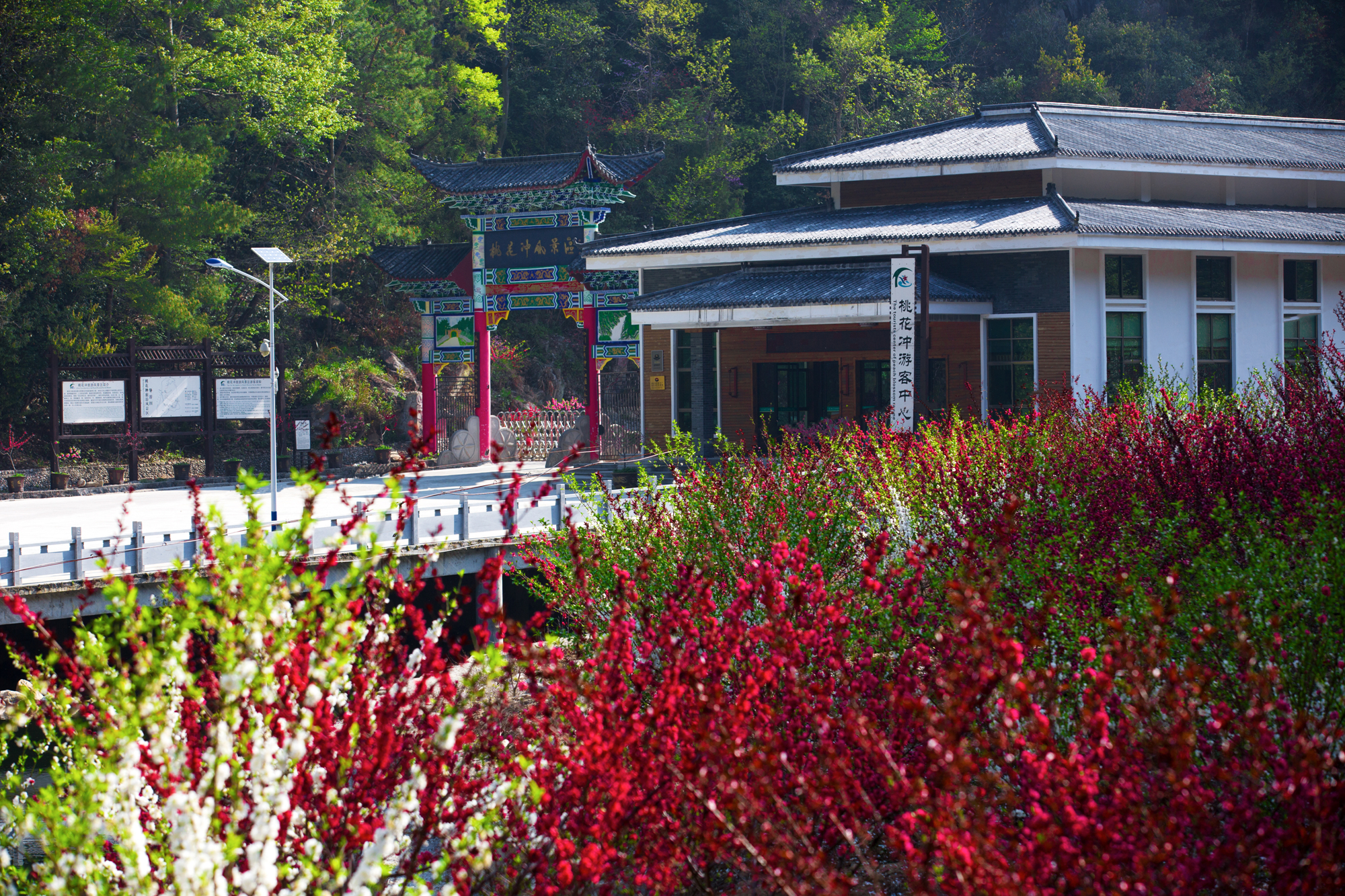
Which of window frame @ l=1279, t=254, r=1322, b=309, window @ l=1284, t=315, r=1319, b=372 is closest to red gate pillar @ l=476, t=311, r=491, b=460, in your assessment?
window frame @ l=1279, t=254, r=1322, b=309

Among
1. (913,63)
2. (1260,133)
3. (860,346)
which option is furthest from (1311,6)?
(860,346)

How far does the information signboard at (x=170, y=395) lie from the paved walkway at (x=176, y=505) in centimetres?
218

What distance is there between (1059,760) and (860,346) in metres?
21.3

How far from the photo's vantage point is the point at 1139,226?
901 inches

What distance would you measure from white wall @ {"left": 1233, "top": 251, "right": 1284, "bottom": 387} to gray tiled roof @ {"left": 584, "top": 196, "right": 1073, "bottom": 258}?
4409mm

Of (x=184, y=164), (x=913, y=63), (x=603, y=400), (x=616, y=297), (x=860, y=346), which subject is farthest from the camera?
(x=913, y=63)

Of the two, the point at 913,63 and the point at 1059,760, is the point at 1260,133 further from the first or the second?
the point at 1059,760

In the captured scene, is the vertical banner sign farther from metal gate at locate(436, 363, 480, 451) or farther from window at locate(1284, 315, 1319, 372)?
metal gate at locate(436, 363, 480, 451)

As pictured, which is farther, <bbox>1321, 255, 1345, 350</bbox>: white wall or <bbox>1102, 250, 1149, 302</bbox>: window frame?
<bbox>1321, 255, 1345, 350</bbox>: white wall

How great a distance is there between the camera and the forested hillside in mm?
30781

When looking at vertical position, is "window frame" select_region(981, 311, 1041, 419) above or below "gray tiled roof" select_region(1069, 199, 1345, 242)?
below

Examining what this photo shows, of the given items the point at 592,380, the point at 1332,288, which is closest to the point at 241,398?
the point at 592,380

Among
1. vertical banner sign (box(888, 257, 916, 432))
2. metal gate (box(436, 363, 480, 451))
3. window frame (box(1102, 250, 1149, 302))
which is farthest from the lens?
metal gate (box(436, 363, 480, 451))

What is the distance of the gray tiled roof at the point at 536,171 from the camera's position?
2839 cm
